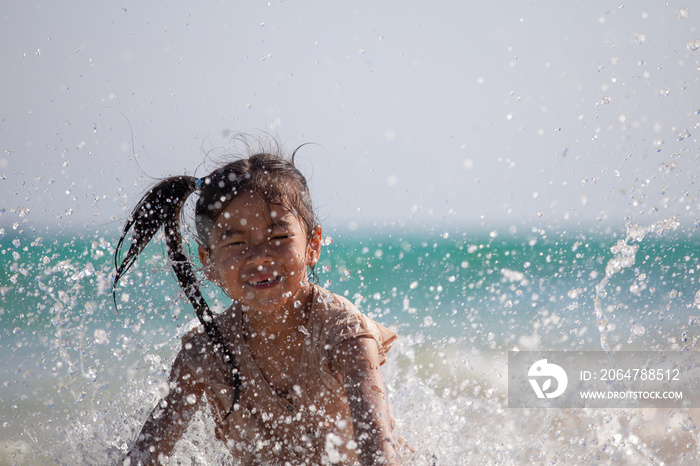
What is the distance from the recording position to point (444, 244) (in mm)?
25281

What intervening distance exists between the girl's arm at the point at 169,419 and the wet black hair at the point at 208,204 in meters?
0.16

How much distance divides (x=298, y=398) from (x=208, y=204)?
79 cm

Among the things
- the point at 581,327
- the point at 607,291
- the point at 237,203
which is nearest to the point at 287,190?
the point at 237,203

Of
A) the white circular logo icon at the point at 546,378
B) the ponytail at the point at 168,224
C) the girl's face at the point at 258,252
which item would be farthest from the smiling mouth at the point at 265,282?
the white circular logo icon at the point at 546,378

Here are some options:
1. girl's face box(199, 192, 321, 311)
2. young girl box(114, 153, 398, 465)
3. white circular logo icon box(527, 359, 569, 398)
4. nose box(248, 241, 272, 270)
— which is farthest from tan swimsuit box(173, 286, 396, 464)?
white circular logo icon box(527, 359, 569, 398)

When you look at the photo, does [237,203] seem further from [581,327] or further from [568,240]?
[568,240]

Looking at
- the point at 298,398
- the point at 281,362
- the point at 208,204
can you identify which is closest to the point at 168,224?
the point at 208,204

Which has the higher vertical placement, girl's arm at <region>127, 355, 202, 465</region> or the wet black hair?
the wet black hair

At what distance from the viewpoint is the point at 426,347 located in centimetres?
740

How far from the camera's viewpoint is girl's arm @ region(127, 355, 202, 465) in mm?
2121

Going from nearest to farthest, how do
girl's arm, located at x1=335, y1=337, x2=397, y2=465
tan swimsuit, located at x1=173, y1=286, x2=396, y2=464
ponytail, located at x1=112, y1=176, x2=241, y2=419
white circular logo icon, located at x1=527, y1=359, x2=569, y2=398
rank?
girl's arm, located at x1=335, y1=337, x2=397, y2=465 → tan swimsuit, located at x1=173, y1=286, x2=396, y2=464 → ponytail, located at x1=112, y1=176, x2=241, y2=419 → white circular logo icon, located at x1=527, y1=359, x2=569, y2=398

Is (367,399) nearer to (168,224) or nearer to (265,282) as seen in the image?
(265,282)

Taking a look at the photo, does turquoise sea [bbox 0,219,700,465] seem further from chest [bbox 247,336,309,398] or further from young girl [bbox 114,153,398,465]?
chest [bbox 247,336,309,398]

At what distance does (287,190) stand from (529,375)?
3595 mm
